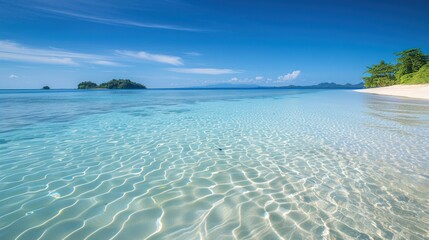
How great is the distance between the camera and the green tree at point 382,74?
60.4 m

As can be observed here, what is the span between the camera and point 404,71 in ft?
173

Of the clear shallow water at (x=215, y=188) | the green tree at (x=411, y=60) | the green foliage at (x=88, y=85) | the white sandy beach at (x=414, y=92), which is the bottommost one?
the green foliage at (x=88, y=85)

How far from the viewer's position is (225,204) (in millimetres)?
3467

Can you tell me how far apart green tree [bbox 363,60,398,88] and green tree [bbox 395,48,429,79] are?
542 cm

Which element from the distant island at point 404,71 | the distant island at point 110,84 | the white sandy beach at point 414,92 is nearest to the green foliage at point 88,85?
the distant island at point 110,84

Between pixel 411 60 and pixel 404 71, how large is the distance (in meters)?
2.71

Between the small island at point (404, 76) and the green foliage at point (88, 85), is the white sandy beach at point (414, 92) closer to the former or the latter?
the small island at point (404, 76)

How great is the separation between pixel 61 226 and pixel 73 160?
9.88 feet

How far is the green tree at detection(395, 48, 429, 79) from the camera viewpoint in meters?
50.6

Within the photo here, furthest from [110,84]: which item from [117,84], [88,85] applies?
[88,85]

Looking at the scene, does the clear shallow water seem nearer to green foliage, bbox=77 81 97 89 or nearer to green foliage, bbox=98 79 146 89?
green foliage, bbox=98 79 146 89

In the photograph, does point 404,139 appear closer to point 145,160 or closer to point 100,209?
point 145,160

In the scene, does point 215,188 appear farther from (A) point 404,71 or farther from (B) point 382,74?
(B) point 382,74

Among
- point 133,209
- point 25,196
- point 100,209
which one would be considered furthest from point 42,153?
point 133,209
